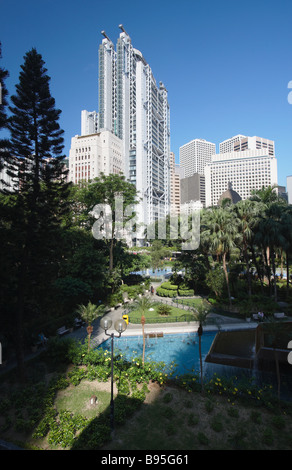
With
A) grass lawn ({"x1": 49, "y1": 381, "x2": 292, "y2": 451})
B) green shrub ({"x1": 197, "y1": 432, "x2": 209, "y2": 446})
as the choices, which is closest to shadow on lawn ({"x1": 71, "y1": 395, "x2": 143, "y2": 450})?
grass lawn ({"x1": 49, "y1": 381, "x2": 292, "y2": 451})

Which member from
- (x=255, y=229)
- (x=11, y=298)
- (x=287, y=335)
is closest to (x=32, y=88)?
(x=11, y=298)

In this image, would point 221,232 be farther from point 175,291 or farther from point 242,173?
point 242,173

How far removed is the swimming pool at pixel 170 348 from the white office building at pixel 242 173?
5569 inches

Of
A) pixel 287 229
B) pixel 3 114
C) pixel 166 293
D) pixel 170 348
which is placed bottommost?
pixel 170 348

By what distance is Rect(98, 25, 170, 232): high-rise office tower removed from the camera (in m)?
107

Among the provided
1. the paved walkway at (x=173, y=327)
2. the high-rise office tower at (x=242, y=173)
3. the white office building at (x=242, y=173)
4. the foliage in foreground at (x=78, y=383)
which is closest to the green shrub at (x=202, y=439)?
the foliage in foreground at (x=78, y=383)

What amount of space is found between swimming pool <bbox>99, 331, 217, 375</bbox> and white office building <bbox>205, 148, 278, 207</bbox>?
141452mm

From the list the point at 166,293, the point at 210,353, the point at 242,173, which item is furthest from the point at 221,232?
the point at 242,173

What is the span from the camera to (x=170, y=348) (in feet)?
49.9

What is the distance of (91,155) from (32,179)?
90392 millimetres

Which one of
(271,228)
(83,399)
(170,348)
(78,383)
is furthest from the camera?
(271,228)

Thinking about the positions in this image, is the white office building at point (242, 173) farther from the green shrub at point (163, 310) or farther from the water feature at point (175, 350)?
the water feature at point (175, 350)

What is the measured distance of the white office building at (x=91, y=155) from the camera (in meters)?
95.3

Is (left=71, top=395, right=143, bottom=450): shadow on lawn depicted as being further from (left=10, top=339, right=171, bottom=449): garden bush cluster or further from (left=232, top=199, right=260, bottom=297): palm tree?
(left=232, top=199, right=260, bottom=297): palm tree
